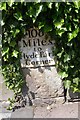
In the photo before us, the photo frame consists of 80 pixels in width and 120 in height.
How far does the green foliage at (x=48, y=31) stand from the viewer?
3.83 meters

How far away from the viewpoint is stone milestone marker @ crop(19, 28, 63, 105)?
13.7 ft

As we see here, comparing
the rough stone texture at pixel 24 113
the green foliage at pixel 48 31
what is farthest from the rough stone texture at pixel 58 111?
the green foliage at pixel 48 31

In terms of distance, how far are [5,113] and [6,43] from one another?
1020 millimetres

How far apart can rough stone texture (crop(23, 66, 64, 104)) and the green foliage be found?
0.41 feet

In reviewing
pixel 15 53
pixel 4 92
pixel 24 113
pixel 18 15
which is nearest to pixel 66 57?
pixel 15 53

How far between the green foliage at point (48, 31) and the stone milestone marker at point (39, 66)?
0.33 ft

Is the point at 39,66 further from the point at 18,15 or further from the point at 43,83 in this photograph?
the point at 18,15

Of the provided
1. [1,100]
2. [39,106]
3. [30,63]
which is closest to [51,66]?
[30,63]

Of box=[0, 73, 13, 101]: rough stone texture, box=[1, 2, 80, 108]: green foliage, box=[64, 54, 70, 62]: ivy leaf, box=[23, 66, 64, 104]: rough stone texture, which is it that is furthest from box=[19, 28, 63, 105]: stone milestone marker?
box=[0, 73, 13, 101]: rough stone texture

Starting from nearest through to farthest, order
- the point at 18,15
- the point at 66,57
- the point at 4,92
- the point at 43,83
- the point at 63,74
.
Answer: the point at 18,15, the point at 66,57, the point at 63,74, the point at 43,83, the point at 4,92

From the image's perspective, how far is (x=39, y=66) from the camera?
14.0 ft

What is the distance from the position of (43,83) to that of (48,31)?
0.82m

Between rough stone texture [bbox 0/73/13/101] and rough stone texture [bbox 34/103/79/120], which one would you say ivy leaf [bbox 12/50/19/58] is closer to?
rough stone texture [bbox 0/73/13/101]

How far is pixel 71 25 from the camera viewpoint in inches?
154
